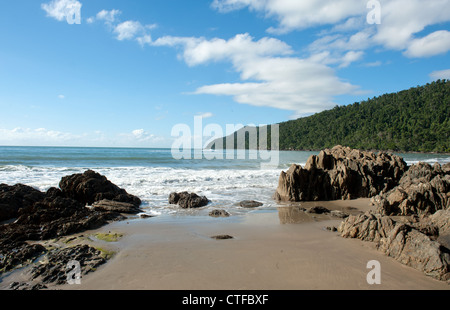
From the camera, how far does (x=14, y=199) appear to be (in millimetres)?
Answer: 9047

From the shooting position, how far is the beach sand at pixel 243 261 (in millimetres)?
4137

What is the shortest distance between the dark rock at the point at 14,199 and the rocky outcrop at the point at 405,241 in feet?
32.4

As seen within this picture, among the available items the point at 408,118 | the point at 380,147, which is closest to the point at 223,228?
the point at 380,147

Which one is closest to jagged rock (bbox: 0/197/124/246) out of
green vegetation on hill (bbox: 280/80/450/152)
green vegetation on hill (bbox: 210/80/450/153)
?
green vegetation on hill (bbox: 210/80/450/153)

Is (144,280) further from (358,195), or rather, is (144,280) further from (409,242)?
(358,195)

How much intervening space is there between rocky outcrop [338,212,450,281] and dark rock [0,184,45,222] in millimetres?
9872

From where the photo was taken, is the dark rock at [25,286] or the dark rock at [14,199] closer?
the dark rock at [25,286]

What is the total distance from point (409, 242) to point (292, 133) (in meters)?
127

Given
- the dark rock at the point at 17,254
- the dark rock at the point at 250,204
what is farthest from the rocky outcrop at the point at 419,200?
the dark rock at the point at 17,254

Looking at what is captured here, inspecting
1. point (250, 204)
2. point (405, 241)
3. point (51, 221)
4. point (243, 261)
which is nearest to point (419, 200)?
point (405, 241)

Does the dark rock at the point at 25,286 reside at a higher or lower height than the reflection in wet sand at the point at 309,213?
higher

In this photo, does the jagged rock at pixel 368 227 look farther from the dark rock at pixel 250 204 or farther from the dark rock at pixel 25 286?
the dark rock at pixel 25 286

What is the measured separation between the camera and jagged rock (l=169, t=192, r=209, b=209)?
34.7 feet
